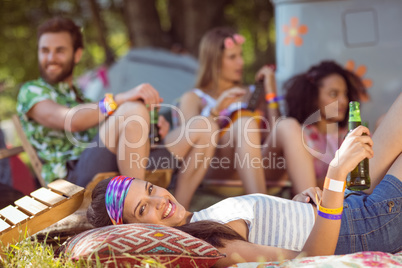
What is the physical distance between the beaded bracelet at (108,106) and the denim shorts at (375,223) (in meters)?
1.52

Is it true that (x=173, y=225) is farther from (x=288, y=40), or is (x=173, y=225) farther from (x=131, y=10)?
(x=131, y=10)

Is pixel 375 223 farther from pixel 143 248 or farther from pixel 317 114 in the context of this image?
pixel 317 114

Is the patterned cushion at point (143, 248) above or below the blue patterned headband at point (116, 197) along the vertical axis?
below

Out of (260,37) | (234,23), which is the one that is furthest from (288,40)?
(260,37)

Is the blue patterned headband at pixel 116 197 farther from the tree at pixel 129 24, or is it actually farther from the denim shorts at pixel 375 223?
the tree at pixel 129 24

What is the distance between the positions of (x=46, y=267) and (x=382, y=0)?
3895 mm

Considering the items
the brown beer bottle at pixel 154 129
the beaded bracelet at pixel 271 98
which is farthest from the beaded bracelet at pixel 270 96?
the brown beer bottle at pixel 154 129

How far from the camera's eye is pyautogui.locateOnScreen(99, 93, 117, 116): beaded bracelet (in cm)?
296

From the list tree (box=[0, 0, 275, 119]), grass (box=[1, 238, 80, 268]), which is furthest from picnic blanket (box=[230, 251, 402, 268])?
tree (box=[0, 0, 275, 119])

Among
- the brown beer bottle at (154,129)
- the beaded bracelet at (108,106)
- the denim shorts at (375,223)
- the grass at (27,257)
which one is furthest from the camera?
the brown beer bottle at (154,129)

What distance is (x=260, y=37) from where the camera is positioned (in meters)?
12.2

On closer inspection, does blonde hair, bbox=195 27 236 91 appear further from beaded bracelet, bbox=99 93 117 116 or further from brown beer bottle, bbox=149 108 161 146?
beaded bracelet, bbox=99 93 117 116

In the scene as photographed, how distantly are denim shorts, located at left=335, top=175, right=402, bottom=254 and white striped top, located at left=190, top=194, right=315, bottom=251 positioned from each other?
0.15 m

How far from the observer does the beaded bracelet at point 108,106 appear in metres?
2.96
